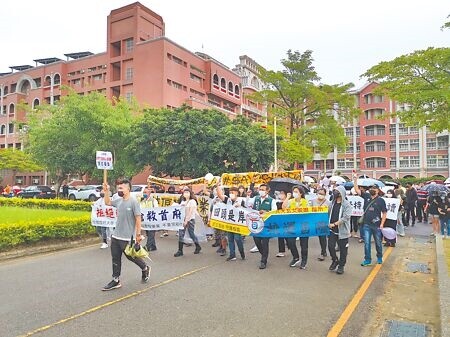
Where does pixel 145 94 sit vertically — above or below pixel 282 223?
above

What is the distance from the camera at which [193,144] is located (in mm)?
24516

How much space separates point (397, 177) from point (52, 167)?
5317cm

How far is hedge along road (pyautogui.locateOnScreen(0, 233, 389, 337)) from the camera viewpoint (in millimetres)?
4934

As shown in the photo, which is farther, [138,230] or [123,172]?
[123,172]

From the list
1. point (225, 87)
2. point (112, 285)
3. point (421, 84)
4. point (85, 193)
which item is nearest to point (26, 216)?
point (112, 285)

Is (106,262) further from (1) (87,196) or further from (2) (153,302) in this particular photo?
(1) (87,196)

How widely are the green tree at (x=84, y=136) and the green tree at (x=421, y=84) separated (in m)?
17.1

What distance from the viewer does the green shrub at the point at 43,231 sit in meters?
9.71

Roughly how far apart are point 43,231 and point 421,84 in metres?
13.9

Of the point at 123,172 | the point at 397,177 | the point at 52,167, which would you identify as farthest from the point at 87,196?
the point at 397,177

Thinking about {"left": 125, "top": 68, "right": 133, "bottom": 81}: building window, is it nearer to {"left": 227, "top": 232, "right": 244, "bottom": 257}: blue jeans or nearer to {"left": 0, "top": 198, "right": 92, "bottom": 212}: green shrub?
{"left": 0, "top": 198, "right": 92, "bottom": 212}: green shrub

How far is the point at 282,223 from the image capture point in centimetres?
862

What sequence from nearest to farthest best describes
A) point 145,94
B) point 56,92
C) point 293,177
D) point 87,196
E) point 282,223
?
point 282,223 < point 293,177 < point 87,196 < point 145,94 < point 56,92

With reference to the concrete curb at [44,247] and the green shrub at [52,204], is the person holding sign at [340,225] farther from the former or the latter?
the green shrub at [52,204]
